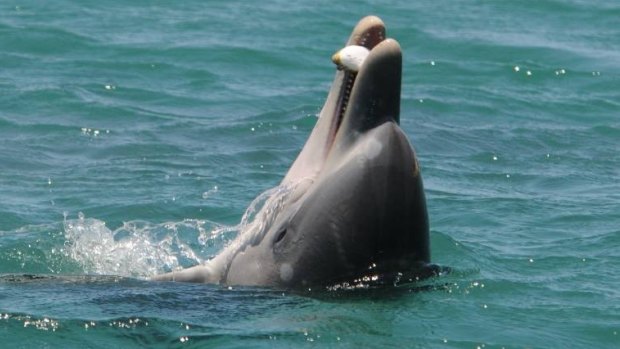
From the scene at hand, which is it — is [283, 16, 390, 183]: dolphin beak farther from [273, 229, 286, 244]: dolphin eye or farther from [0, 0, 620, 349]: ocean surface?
[0, 0, 620, 349]: ocean surface

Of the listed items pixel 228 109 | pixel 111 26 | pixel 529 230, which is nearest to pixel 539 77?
pixel 228 109

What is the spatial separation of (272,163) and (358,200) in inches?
233

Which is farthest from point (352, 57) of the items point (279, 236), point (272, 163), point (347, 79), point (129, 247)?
point (272, 163)

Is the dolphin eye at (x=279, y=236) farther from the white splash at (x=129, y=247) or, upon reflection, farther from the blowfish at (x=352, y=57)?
the white splash at (x=129, y=247)

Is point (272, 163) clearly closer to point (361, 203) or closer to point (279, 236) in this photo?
point (279, 236)

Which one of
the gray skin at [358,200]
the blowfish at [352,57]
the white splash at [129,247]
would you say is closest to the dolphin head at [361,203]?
the gray skin at [358,200]

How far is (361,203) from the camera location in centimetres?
691

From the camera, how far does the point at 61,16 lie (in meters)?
20.0

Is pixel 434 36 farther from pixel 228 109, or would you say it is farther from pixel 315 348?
pixel 315 348

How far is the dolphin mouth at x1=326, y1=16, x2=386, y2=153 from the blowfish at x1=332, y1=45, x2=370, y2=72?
134mm

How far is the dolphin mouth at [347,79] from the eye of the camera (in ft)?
24.4

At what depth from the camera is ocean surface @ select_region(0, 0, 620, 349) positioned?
718 cm

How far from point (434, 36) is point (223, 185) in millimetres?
8282

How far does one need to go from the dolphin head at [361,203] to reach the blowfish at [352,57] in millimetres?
109
